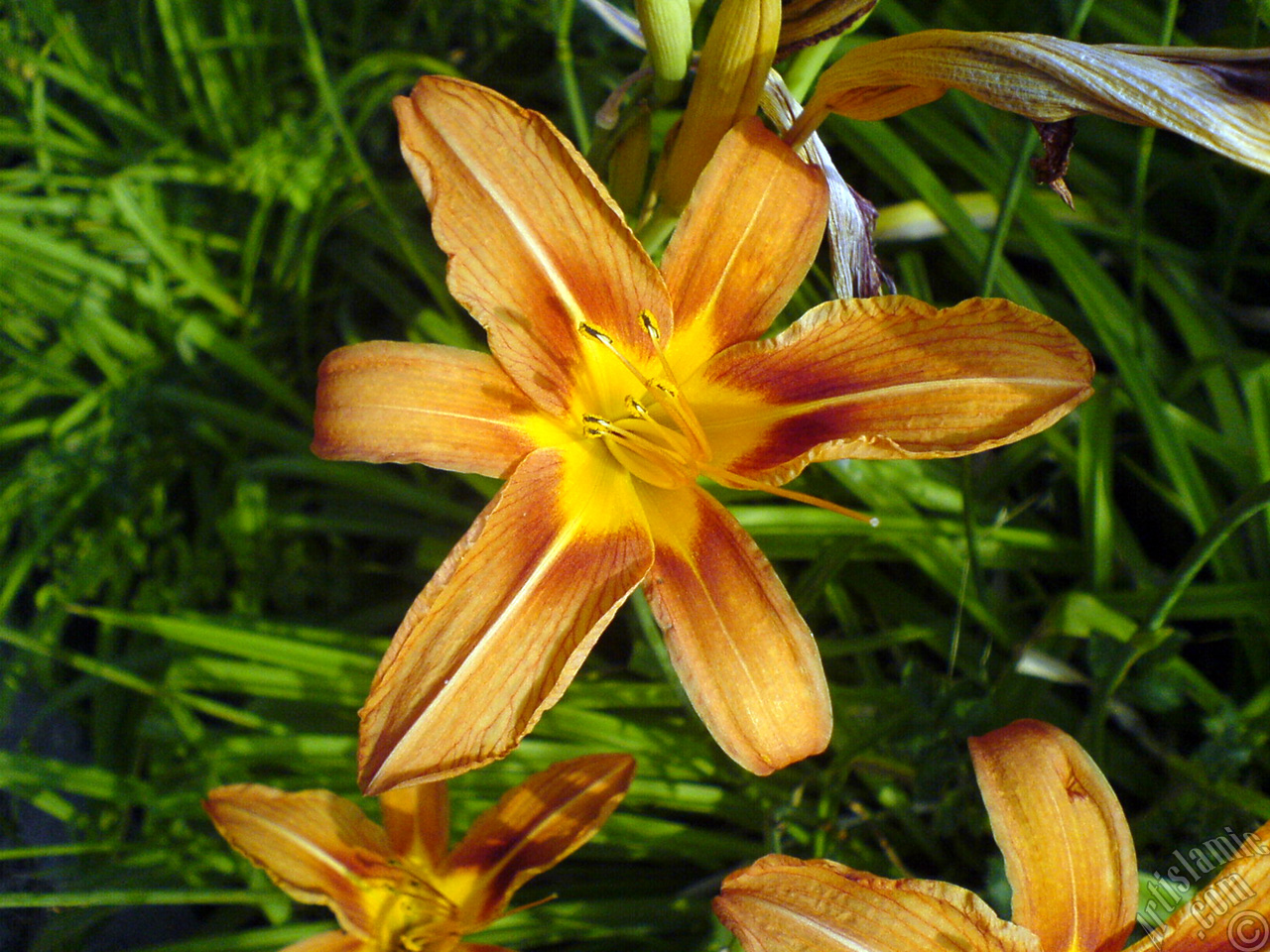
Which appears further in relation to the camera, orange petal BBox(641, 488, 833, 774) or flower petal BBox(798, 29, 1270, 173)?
orange petal BBox(641, 488, 833, 774)

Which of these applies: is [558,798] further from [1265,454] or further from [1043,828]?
[1265,454]

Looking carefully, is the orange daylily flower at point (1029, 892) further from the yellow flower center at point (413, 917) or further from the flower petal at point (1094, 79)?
the flower petal at point (1094, 79)

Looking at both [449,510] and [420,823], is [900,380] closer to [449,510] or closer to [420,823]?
[420,823]

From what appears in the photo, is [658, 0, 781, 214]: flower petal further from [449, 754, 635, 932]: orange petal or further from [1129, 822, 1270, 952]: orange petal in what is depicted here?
[1129, 822, 1270, 952]: orange petal

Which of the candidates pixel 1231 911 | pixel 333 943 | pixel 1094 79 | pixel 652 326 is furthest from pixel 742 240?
pixel 333 943

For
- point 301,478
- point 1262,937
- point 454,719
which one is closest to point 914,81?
point 454,719

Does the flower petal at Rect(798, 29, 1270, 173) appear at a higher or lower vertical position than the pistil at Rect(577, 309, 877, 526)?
higher

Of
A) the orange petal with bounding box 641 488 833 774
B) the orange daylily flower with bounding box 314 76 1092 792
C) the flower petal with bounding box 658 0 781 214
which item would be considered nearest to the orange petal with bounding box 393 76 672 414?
the orange daylily flower with bounding box 314 76 1092 792
